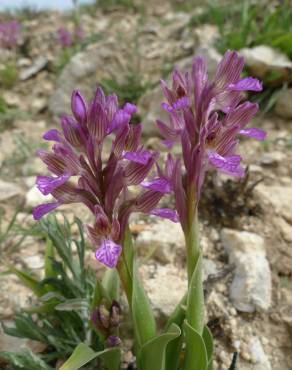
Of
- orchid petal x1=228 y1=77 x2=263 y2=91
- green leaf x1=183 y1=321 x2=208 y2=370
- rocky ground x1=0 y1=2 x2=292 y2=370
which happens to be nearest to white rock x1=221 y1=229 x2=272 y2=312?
rocky ground x1=0 y1=2 x2=292 y2=370

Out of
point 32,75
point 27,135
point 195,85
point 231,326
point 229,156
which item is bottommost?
point 231,326

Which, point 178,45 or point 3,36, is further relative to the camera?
point 3,36

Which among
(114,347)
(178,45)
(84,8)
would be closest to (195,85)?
(114,347)

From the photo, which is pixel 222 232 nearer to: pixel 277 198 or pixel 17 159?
pixel 277 198

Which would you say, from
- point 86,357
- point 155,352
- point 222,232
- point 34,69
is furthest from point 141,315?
point 34,69

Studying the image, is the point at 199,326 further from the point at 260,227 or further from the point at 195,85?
the point at 260,227

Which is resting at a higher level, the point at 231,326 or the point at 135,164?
the point at 135,164

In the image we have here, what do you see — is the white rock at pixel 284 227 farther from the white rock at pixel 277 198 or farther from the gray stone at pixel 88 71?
the gray stone at pixel 88 71
